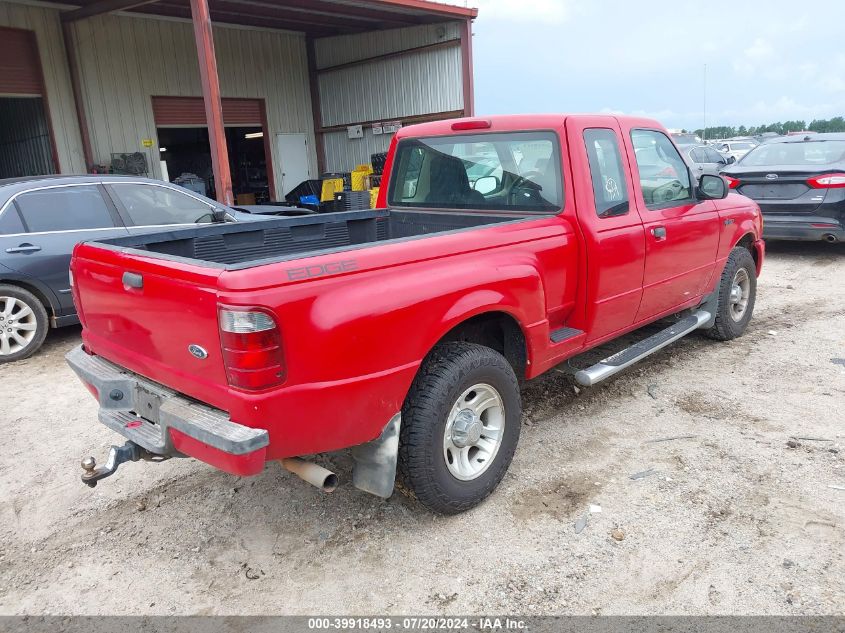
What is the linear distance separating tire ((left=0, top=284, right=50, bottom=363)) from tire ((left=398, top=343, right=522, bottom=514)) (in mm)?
4614

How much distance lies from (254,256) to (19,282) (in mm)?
3310

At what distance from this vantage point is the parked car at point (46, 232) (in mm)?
5930

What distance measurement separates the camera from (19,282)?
602cm

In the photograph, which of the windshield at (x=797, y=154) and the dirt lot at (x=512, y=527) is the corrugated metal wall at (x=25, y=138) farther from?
the windshield at (x=797, y=154)

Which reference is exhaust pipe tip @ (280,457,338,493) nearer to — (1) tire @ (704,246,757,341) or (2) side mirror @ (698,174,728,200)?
(2) side mirror @ (698,174,728,200)

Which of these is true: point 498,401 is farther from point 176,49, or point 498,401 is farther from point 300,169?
point 300,169

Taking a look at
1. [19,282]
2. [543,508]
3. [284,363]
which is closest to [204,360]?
[284,363]

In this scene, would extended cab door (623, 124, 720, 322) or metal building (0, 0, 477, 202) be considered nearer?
extended cab door (623, 124, 720, 322)

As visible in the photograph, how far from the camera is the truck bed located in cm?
368

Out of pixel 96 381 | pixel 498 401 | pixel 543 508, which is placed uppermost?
pixel 96 381

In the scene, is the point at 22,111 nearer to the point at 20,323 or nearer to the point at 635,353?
the point at 20,323

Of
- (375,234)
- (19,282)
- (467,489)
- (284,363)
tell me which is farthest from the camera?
(19,282)

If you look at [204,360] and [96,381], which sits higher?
[204,360]

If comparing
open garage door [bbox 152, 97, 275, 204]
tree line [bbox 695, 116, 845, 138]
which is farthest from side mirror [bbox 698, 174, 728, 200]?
tree line [bbox 695, 116, 845, 138]
